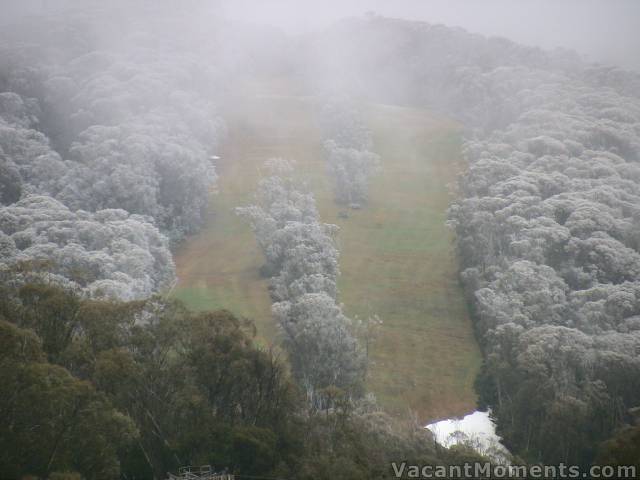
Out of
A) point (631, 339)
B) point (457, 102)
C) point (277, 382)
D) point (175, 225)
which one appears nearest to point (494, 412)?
point (631, 339)

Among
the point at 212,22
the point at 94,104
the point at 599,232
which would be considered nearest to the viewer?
the point at 599,232

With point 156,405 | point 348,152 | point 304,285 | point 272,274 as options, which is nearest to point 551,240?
point 304,285

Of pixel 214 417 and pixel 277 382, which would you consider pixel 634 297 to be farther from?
pixel 214 417

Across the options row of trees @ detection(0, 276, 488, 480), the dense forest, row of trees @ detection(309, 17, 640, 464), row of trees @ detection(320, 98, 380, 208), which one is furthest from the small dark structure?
row of trees @ detection(320, 98, 380, 208)

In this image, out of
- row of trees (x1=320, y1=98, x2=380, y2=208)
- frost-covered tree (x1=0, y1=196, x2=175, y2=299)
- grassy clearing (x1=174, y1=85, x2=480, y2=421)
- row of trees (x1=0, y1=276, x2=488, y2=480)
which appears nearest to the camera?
row of trees (x1=0, y1=276, x2=488, y2=480)

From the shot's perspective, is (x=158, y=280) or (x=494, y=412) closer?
(x=494, y=412)

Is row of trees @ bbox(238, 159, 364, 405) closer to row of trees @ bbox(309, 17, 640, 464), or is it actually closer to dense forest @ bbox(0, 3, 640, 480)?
dense forest @ bbox(0, 3, 640, 480)

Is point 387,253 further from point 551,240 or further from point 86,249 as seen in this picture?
point 86,249
